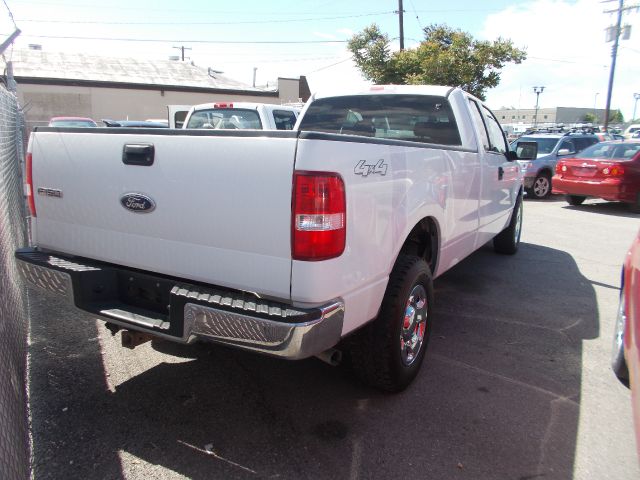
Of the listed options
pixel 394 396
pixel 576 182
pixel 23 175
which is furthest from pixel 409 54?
pixel 394 396

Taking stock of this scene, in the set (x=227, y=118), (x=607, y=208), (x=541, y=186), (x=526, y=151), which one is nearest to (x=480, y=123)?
(x=526, y=151)

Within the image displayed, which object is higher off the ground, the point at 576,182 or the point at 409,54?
the point at 409,54

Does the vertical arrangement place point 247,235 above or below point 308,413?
above

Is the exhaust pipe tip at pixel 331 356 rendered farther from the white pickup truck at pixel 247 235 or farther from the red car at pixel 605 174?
the red car at pixel 605 174

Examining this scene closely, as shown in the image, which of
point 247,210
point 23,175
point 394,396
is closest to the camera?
point 247,210

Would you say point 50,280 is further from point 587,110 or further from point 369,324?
point 587,110

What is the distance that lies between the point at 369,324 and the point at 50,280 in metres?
1.89

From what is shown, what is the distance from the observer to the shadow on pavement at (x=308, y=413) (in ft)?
8.67

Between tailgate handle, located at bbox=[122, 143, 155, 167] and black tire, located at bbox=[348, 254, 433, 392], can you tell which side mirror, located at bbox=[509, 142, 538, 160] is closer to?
black tire, located at bbox=[348, 254, 433, 392]

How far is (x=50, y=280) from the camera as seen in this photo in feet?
9.74

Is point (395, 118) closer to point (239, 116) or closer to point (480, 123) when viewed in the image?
point (480, 123)

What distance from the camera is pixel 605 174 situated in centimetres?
1159

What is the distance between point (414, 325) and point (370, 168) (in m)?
1.30

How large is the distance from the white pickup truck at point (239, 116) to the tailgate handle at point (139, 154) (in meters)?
6.28
